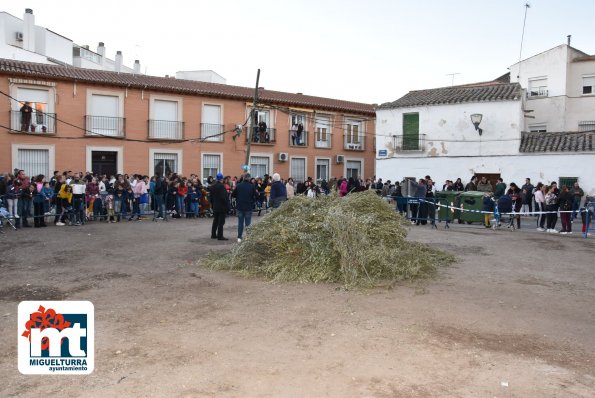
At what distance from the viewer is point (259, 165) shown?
30.0 meters

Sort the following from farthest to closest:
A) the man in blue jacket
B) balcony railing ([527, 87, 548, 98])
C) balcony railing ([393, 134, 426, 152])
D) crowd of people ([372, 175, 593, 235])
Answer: balcony railing ([527, 87, 548, 98]) → balcony railing ([393, 134, 426, 152]) → crowd of people ([372, 175, 593, 235]) → the man in blue jacket

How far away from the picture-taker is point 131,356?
15.8ft

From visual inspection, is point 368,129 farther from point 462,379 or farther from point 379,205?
point 462,379

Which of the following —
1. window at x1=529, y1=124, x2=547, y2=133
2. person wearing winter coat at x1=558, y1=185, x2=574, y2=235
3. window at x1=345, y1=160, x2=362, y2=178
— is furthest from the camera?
window at x1=345, y1=160, x2=362, y2=178

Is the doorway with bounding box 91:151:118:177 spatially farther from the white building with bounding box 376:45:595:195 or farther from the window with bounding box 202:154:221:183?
the white building with bounding box 376:45:595:195

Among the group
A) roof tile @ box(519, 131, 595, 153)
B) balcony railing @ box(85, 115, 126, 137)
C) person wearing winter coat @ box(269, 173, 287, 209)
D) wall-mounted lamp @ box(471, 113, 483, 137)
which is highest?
wall-mounted lamp @ box(471, 113, 483, 137)

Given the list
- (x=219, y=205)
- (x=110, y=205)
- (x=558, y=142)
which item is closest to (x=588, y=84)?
(x=558, y=142)

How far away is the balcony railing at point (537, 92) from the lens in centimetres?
2866

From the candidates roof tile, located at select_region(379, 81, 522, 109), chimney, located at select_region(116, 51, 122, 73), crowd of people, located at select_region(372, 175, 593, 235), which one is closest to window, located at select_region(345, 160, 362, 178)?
roof tile, located at select_region(379, 81, 522, 109)

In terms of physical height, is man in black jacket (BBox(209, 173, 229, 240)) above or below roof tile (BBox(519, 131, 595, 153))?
below

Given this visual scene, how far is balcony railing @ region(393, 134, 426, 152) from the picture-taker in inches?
1062

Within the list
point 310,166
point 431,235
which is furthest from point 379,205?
point 310,166

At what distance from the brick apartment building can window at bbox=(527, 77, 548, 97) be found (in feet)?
34.1

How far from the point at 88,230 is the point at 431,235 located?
9419 mm
